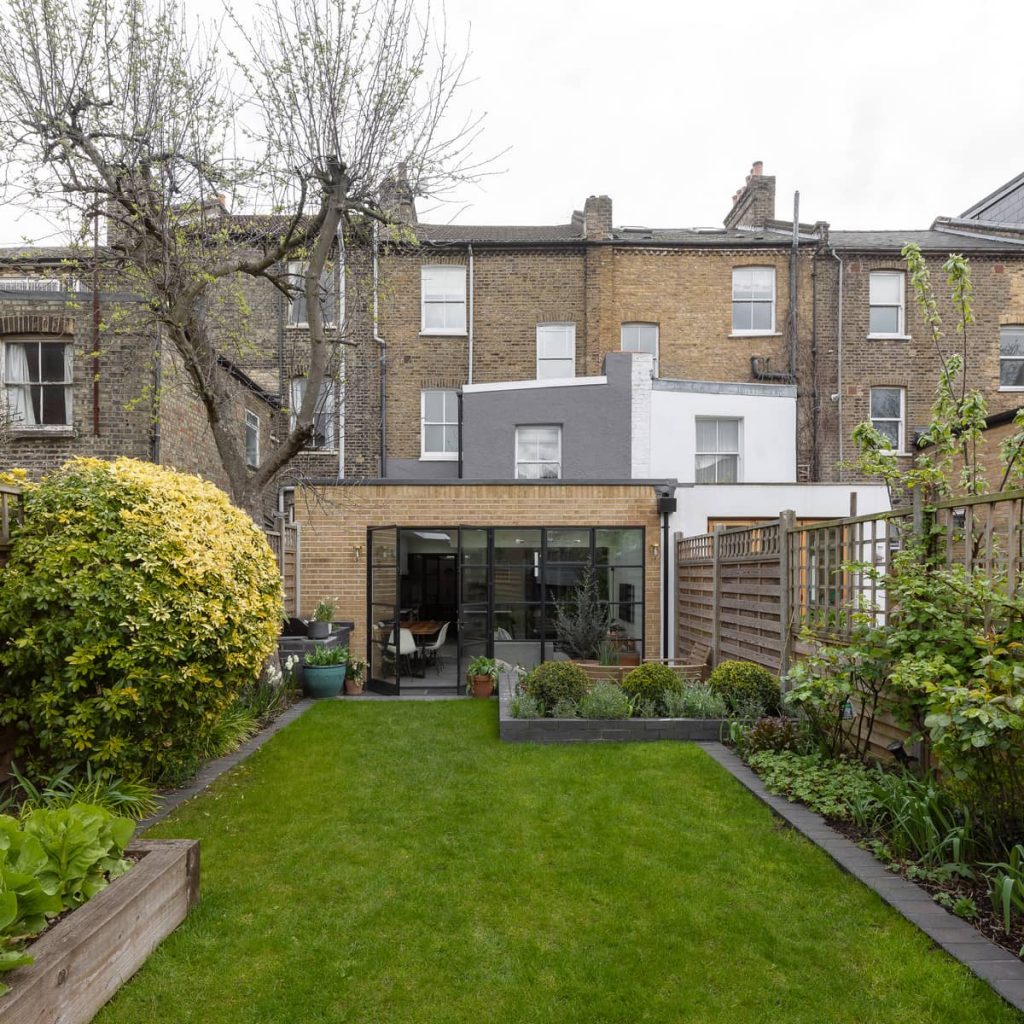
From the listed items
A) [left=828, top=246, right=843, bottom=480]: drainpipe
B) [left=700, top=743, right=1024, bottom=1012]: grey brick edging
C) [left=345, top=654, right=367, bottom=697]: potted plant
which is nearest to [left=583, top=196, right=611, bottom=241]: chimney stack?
[left=828, top=246, right=843, bottom=480]: drainpipe

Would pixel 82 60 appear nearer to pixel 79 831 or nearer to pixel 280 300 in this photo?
pixel 79 831

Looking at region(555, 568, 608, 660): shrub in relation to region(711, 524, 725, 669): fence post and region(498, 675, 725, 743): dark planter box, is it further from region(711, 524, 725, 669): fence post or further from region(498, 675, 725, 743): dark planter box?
region(498, 675, 725, 743): dark planter box

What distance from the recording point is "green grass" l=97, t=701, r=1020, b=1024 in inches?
107

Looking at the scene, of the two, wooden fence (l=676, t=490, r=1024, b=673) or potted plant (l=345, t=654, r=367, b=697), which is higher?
wooden fence (l=676, t=490, r=1024, b=673)

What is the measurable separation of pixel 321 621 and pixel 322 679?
110 cm

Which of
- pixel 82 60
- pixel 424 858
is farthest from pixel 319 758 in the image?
pixel 82 60

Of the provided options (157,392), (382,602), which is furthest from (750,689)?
(157,392)

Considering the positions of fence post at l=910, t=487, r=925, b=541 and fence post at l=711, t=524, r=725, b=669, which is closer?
fence post at l=910, t=487, r=925, b=541

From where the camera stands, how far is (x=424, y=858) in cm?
412

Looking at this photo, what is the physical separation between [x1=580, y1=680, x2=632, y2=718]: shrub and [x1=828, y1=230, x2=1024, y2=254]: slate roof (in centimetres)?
1532

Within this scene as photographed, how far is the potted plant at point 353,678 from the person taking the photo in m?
10.1

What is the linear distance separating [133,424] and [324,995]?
381 inches

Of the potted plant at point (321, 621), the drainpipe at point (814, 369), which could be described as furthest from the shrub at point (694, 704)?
the drainpipe at point (814, 369)

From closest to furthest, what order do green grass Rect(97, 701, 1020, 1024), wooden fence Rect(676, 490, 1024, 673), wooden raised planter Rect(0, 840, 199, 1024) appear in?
wooden raised planter Rect(0, 840, 199, 1024) < green grass Rect(97, 701, 1020, 1024) < wooden fence Rect(676, 490, 1024, 673)
